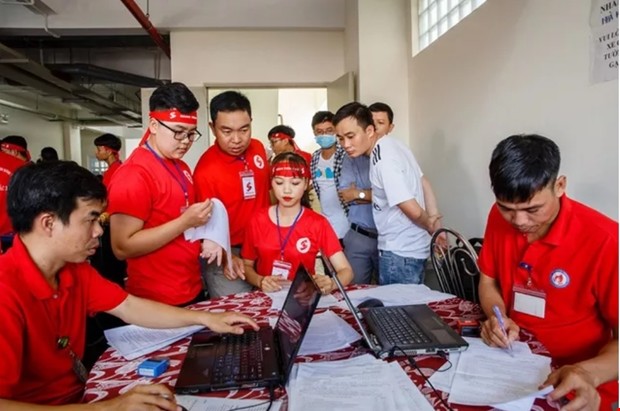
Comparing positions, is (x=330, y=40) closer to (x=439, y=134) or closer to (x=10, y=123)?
(x=439, y=134)

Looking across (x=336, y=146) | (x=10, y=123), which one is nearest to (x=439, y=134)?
(x=336, y=146)

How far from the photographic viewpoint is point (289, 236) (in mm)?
1967

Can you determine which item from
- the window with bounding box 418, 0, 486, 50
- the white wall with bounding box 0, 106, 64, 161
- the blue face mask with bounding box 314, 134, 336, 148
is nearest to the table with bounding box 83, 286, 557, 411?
the blue face mask with bounding box 314, 134, 336, 148

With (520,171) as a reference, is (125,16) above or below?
above

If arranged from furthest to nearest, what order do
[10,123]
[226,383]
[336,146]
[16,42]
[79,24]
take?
[10,123]
[16,42]
[79,24]
[336,146]
[226,383]

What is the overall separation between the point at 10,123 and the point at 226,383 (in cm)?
1062

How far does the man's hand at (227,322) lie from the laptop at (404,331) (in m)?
0.31

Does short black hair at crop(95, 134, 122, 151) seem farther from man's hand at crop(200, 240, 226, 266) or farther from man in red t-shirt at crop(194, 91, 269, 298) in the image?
man's hand at crop(200, 240, 226, 266)

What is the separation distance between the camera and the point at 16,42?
6.14m

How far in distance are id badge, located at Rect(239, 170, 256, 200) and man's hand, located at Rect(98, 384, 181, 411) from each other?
1.36 metres

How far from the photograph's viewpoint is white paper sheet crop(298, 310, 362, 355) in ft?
4.07

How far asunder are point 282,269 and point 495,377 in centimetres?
106

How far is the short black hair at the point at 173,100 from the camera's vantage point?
5.76ft

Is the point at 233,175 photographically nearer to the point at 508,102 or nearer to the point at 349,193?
the point at 349,193
